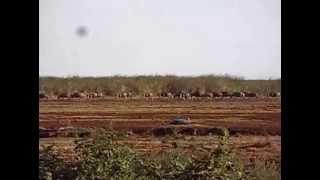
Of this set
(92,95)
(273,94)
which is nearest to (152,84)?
(92,95)

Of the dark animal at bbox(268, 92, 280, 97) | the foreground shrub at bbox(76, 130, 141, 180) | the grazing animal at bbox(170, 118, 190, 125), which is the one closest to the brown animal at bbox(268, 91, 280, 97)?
the dark animal at bbox(268, 92, 280, 97)

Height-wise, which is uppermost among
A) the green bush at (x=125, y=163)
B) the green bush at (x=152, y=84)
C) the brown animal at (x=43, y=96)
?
the green bush at (x=152, y=84)

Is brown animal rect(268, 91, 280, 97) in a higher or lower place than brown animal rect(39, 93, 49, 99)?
higher

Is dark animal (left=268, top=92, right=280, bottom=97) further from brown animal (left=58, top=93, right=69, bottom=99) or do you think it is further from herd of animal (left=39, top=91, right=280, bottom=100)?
brown animal (left=58, top=93, right=69, bottom=99)

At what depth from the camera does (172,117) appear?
6.50 feet

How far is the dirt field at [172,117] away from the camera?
198cm

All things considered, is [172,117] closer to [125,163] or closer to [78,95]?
[125,163]

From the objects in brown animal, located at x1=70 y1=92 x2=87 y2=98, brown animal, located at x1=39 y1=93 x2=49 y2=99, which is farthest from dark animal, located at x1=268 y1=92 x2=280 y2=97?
brown animal, located at x1=39 y1=93 x2=49 y2=99

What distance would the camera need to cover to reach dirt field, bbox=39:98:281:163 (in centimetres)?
198

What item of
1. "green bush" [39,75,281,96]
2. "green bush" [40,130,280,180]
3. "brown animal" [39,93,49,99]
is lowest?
"green bush" [40,130,280,180]

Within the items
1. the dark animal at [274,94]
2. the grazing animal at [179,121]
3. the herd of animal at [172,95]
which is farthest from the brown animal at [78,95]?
the dark animal at [274,94]

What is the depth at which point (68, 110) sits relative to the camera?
6.52ft

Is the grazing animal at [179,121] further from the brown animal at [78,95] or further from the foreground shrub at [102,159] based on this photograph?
the brown animal at [78,95]
